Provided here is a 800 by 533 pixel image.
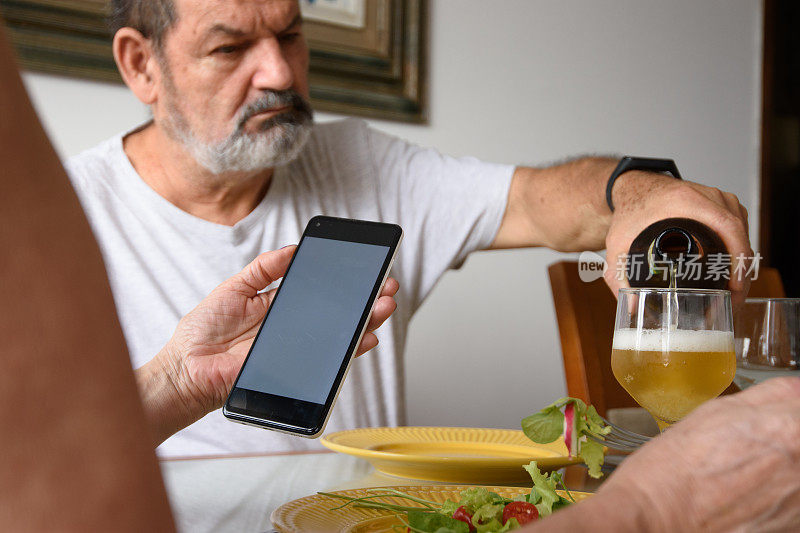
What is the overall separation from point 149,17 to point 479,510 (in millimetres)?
1138

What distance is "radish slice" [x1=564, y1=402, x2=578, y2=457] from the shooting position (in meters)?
0.65

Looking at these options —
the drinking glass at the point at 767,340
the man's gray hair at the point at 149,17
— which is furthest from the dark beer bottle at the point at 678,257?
the man's gray hair at the point at 149,17

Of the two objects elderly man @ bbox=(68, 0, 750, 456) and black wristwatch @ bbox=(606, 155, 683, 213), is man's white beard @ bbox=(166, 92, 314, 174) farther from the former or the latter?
black wristwatch @ bbox=(606, 155, 683, 213)

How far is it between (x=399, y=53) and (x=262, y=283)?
1353 millimetres

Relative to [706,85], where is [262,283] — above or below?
below

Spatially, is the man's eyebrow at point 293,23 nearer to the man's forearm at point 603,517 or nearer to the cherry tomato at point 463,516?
the cherry tomato at point 463,516

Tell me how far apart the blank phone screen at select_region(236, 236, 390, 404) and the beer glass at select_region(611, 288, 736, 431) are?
254mm

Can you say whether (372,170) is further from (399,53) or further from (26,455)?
(26,455)

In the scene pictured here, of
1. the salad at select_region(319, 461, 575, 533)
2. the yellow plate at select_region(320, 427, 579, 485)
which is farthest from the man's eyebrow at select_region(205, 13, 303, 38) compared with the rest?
the salad at select_region(319, 461, 575, 533)

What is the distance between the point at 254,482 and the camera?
0.71m

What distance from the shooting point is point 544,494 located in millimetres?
495

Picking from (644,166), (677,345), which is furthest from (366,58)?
(677,345)

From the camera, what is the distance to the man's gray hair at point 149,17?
129 cm

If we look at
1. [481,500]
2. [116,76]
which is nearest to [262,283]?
[481,500]
